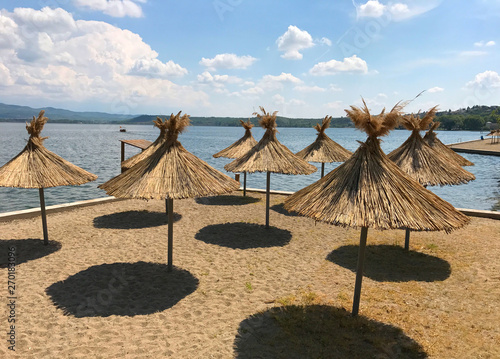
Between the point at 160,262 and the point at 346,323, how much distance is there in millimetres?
4655

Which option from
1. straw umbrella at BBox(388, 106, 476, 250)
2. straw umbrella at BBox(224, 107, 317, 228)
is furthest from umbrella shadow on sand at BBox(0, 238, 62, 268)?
straw umbrella at BBox(388, 106, 476, 250)

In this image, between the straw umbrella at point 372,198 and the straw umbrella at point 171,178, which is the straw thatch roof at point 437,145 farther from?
the straw umbrella at point 171,178

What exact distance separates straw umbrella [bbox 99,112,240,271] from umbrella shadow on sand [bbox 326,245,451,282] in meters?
3.63

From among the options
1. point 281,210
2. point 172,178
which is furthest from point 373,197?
point 281,210

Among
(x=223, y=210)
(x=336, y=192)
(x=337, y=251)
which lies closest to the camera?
(x=336, y=192)

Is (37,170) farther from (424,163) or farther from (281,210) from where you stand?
(424,163)

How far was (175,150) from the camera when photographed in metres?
7.21

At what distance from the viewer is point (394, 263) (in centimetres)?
834

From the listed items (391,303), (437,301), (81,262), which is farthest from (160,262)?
(437,301)

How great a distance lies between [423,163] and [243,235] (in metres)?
5.61

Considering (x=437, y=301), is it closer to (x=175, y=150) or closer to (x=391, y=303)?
(x=391, y=303)

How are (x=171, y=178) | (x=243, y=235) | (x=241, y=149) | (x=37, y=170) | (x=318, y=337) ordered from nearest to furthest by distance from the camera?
(x=318, y=337), (x=171, y=178), (x=37, y=170), (x=243, y=235), (x=241, y=149)

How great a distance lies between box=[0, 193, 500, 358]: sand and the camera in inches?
196

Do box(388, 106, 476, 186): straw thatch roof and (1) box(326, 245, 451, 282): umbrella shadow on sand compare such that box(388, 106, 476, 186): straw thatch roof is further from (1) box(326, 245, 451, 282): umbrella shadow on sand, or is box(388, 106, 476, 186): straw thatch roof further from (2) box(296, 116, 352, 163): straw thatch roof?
(2) box(296, 116, 352, 163): straw thatch roof
